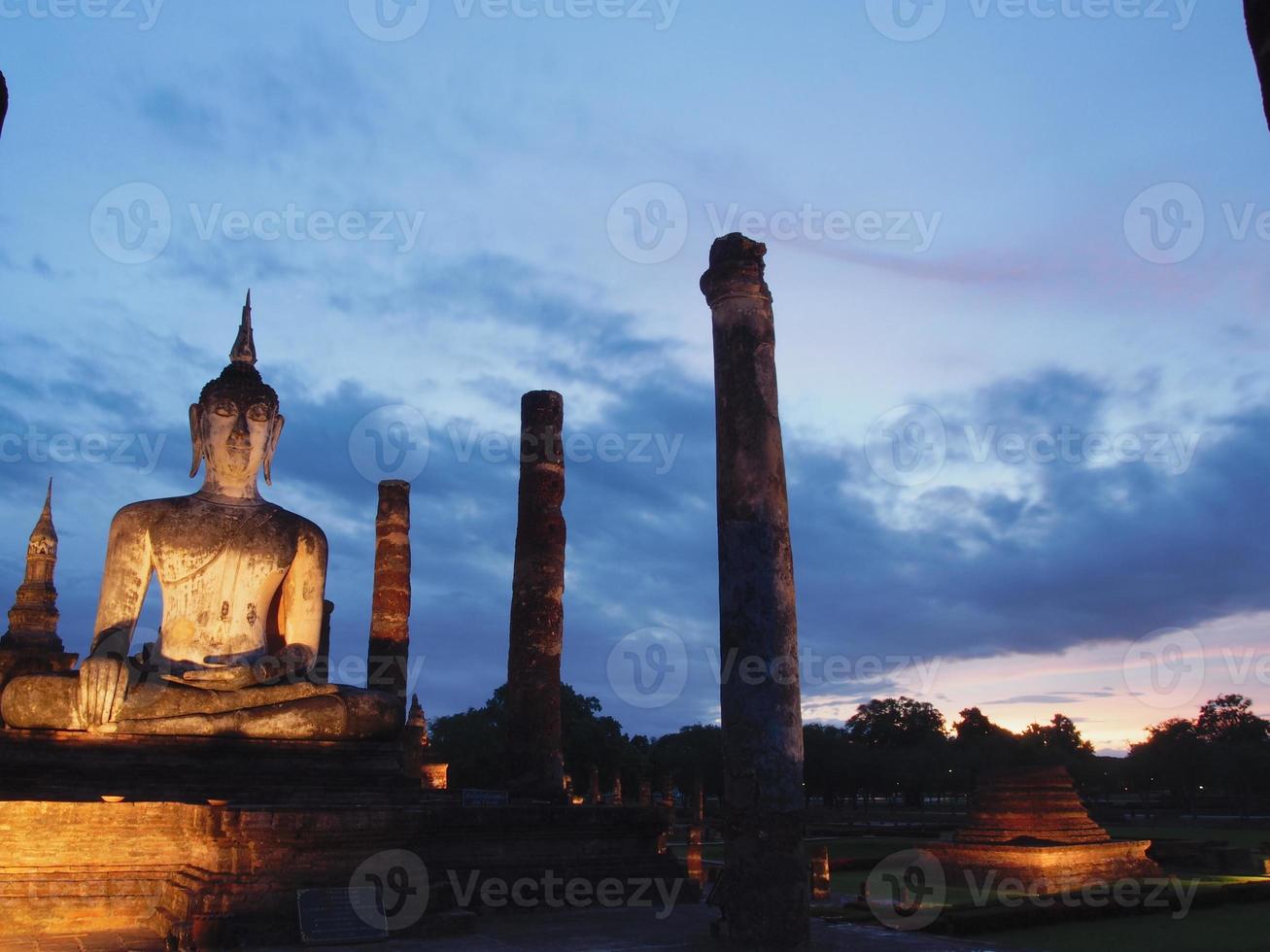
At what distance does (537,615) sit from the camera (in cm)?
1697

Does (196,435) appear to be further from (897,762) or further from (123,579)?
(897,762)

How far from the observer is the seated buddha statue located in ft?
34.9

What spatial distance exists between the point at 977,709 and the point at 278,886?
77737 mm

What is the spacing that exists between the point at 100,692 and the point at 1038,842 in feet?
47.4

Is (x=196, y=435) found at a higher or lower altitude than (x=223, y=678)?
higher

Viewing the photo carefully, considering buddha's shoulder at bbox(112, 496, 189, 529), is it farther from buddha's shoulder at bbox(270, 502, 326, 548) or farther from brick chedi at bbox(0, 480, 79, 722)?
brick chedi at bbox(0, 480, 79, 722)

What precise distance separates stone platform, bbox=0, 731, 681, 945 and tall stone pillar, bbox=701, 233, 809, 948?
2801 mm

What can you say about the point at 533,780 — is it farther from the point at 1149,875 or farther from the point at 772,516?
the point at 1149,875

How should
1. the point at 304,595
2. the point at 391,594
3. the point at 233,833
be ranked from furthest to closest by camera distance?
the point at 391,594 < the point at 304,595 < the point at 233,833

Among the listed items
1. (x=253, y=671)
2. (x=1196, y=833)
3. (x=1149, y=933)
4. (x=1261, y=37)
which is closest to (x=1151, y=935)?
(x=1149, y=933)

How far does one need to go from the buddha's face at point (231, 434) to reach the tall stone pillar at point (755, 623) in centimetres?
646

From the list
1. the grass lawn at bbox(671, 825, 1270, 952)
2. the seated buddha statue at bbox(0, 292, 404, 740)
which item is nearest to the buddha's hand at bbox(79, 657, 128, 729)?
the seated buddha statue at bbox(0, 292, 404, 740)

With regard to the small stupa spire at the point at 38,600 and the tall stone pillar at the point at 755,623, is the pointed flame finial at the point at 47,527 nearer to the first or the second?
the small stupa spire at the point at 38,600

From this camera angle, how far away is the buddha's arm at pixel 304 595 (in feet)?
41.7
